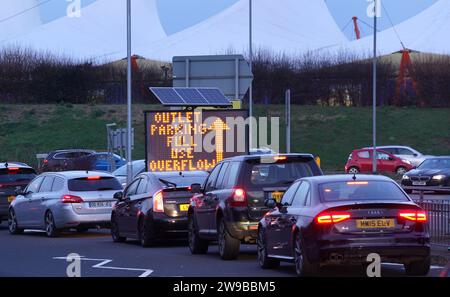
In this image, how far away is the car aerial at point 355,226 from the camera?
52.1ft

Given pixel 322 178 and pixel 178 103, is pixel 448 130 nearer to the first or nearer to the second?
pixel 178 103

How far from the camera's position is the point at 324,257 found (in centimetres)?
1587

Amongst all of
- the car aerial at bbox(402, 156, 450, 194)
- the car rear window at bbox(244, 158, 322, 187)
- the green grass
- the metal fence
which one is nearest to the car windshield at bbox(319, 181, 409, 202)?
the car rear window at bbox(244, 158, 322, 187)

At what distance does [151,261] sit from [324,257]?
16.4ft

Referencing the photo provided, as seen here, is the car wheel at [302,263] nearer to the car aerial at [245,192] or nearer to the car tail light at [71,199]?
the car aerial at [245,192]

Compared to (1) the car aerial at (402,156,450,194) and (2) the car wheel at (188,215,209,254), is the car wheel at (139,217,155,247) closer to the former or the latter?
(2) the car wheel at (188,215,209,254)

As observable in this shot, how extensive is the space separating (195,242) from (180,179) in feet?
8.53

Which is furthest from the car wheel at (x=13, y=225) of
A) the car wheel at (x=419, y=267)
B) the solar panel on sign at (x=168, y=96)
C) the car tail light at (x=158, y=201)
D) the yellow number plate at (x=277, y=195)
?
the car wheel at (x=419, y=267)

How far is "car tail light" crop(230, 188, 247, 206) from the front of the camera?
1972cm

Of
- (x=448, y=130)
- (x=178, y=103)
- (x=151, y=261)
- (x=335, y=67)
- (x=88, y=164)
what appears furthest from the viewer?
(x=335, y=67)

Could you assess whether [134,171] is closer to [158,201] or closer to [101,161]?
[158,201]

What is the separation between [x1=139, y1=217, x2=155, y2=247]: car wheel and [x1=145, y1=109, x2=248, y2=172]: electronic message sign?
6396 millimetres

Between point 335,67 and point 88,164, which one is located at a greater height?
point 335,67
